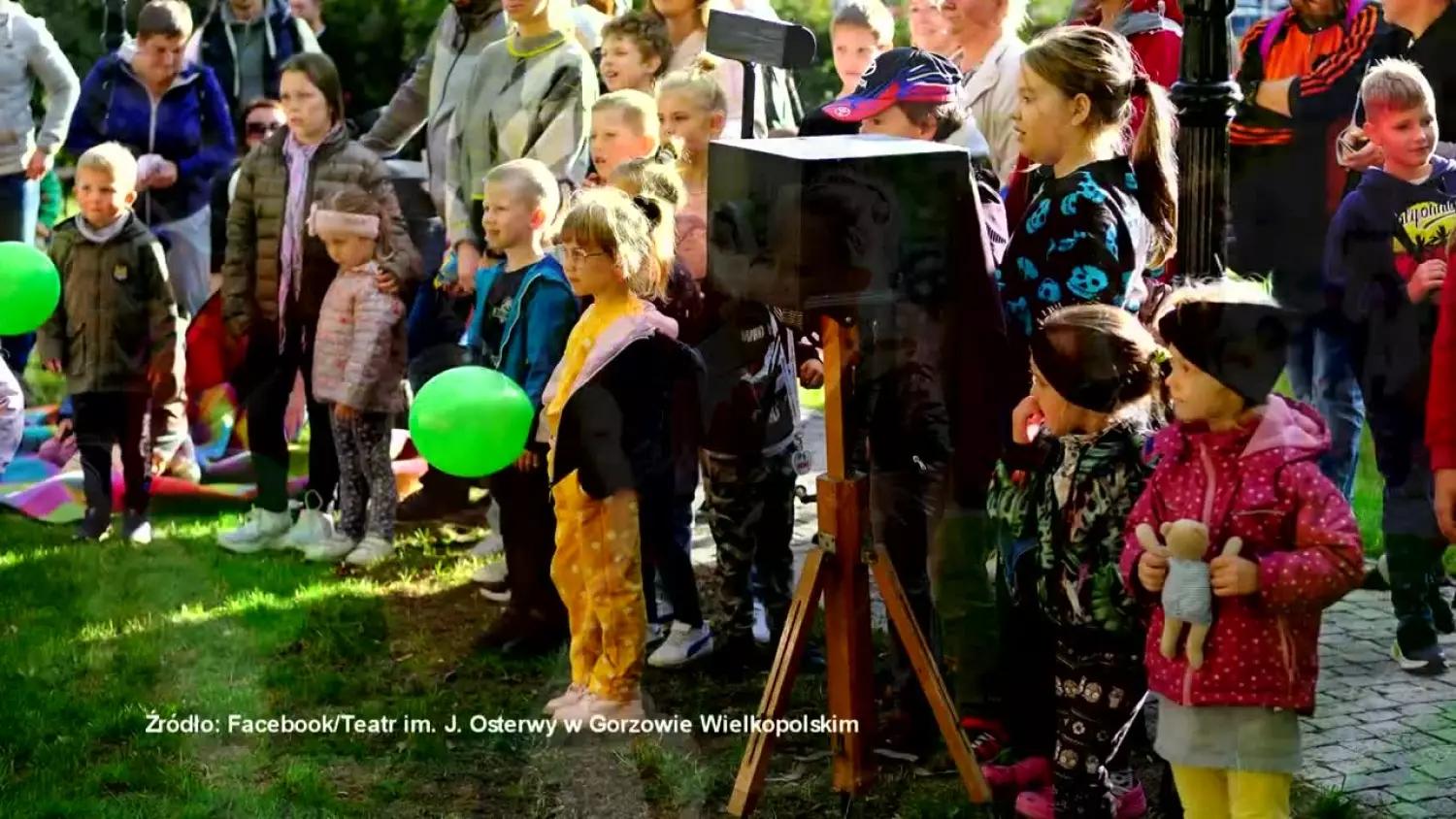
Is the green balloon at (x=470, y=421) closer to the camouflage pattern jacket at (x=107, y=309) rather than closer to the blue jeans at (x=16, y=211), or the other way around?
the camouflage pattern jacket at (x=107, y=309)

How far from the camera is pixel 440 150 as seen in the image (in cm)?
644

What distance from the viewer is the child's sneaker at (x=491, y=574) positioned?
19.4ft

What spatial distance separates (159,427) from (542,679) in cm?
245

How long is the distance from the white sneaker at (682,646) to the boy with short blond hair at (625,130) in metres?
1.20

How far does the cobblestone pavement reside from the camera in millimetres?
4098

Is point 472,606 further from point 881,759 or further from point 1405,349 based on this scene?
point 1405,349

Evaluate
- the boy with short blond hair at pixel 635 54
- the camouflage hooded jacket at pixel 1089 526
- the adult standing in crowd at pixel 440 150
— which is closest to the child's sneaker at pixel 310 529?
the adult standing in crowd at pixel 440 150

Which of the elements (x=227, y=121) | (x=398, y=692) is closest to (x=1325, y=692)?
(x=398, y=692)

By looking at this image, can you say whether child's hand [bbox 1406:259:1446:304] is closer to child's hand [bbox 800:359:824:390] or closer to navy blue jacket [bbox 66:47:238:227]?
child's hand [bbox 800:359:824:390]

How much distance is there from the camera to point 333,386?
614 cm

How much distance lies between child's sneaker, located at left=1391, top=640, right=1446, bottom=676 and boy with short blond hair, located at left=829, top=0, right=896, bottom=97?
207cm

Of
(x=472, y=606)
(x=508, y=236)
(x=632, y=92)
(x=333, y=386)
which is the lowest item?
(x=472, y=606)

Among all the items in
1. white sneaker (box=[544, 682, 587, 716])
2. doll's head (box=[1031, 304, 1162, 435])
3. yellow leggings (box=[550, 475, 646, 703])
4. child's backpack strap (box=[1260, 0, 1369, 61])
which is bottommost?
white sneaker (box=[544, 682, 587, 716])

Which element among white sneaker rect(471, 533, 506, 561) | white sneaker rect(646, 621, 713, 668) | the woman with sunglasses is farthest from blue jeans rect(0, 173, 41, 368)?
white sneaker rect(646, 621, 713, 668)
